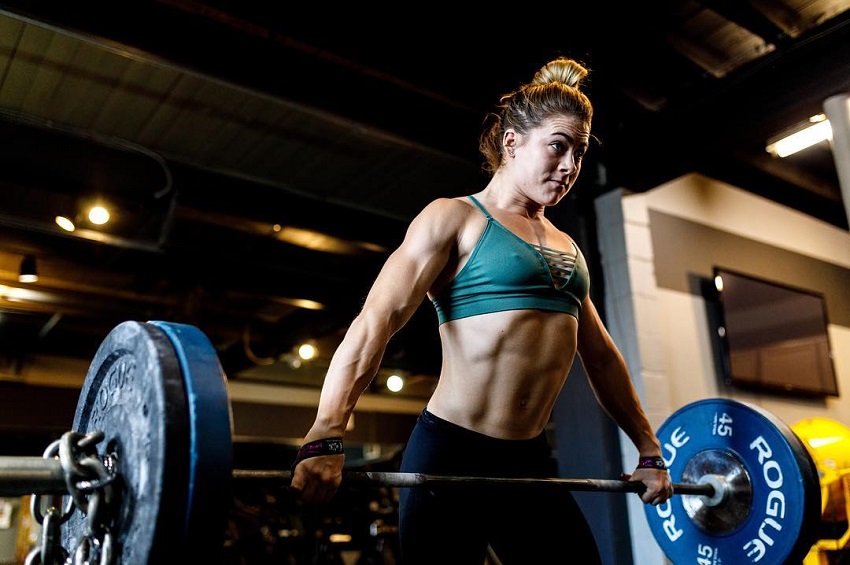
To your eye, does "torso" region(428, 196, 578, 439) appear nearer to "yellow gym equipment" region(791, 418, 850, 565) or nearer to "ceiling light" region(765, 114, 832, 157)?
"yellow gym equipment" region(791, 418, 850, 565)

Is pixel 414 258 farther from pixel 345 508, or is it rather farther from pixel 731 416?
pixel 345 508

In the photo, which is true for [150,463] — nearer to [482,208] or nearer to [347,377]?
[347,377]

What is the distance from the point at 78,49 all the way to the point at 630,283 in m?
2.92

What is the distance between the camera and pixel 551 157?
1.80 metres

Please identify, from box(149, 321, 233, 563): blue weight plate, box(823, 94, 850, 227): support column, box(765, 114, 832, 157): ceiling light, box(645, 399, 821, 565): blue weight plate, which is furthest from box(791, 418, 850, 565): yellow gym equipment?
box(149, 321, 233, 563): blue weight plate

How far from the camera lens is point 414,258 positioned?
163 cm

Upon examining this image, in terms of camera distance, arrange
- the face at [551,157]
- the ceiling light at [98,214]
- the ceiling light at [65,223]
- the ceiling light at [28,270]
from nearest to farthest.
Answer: the face at [551,157] < the ceiling light at [98,214] < the ceiling light at [65,223] < the ceiling light at [28,270]

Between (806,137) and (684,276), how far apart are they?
3.42ft

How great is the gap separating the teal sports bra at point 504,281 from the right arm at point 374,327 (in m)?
0.07

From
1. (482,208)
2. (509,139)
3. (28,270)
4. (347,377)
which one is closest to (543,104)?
(509,139)

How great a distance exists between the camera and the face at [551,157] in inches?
70.6

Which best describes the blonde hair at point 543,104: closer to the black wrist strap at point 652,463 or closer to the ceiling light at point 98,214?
the black wrist strap at point 652,463

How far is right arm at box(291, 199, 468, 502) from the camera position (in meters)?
1.34

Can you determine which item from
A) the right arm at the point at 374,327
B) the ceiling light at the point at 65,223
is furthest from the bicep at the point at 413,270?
the ceiling light at the point at 65,223
